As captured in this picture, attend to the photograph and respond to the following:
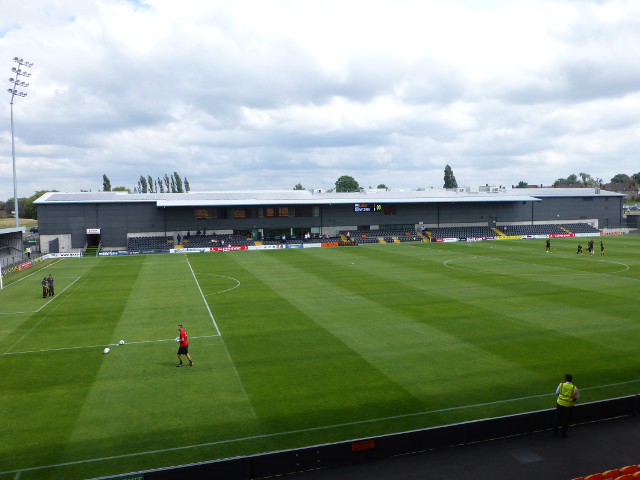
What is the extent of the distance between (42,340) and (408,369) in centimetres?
1811

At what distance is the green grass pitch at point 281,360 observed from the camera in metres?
14.5

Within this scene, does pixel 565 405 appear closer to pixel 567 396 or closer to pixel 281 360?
pixel 567 396

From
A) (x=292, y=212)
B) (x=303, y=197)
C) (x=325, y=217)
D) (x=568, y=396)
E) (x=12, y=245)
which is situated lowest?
(x=568, y=396)

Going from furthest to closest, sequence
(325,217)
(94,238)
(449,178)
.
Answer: (449,178) → (325,217) → (94,238)

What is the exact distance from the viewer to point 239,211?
254 ft

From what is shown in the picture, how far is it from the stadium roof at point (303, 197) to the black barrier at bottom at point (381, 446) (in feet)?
206

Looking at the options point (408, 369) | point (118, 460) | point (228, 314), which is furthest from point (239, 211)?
point (118, 460)

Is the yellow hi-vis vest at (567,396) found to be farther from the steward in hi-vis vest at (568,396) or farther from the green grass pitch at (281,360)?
the green grass pitch at (281,360)

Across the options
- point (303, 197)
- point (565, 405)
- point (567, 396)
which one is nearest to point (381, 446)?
point (565, 405)

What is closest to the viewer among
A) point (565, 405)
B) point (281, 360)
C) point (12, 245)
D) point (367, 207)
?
point (565, 405)

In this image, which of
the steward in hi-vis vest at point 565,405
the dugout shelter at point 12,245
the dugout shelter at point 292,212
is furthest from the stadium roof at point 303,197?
the steward in hi-vis vest at point 565,405

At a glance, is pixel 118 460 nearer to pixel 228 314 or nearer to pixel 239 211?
pixel 228 314

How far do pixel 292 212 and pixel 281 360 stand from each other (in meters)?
60.2

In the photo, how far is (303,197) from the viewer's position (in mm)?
85000
